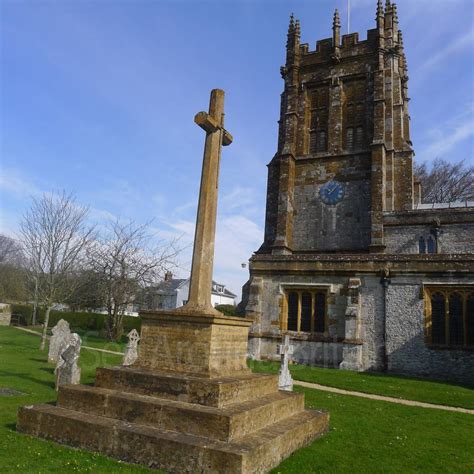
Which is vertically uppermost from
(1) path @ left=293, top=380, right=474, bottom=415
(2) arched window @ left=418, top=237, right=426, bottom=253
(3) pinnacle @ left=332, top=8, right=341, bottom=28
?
(3) pinnacle @ left=332, top=8, right=341, bottom=28

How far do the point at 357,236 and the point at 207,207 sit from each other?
19986 mm

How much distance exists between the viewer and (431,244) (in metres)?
23.0

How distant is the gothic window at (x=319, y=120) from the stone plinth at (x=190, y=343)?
23.6 metres

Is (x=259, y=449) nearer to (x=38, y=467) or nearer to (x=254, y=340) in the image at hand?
(x=38, y=467)

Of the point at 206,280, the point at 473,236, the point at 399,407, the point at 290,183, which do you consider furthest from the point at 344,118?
the point at 206,280

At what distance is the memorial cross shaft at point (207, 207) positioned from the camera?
6.72 m

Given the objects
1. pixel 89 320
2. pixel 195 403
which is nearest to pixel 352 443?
pixel 195 403

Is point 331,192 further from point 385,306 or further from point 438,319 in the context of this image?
point 438,319

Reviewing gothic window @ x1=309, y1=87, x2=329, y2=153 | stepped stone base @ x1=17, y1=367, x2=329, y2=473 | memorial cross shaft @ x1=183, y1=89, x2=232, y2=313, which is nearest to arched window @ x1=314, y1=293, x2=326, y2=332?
stepped stone base @ x1=17, y1=367, x2=329, y2=473

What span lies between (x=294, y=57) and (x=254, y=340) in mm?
21448

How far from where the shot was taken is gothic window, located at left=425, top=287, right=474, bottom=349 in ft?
51.9

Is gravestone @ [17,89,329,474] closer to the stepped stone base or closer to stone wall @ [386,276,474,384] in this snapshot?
the stepped stone base

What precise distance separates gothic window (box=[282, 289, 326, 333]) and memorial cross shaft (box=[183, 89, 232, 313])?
11819 millimetres

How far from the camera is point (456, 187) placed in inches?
1439
